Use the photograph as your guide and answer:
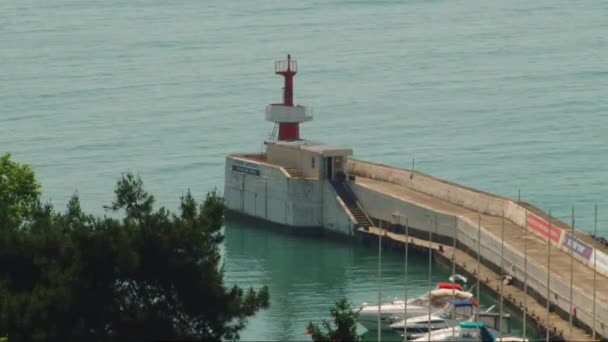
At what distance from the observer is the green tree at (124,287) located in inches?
1654

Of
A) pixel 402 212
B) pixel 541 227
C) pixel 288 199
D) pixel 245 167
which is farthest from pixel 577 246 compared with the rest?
pixel 245 167

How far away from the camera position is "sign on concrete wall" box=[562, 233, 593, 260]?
70.8 metres

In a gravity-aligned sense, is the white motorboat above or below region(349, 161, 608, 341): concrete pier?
below

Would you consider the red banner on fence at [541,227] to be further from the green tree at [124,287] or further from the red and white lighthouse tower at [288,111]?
the green tree at [124,287]

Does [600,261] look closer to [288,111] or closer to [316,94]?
[288,111]

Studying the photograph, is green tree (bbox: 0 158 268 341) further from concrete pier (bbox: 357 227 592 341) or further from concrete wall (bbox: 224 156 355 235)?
concrete wall (bbox: 224 156 355 235)

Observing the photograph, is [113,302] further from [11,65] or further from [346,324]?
[11,65]

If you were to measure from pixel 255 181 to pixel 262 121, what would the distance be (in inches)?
1077

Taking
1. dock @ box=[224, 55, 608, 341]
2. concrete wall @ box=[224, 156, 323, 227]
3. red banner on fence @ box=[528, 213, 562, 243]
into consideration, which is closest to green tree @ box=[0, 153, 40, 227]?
dock @ box=[224, 55, 608, 341]

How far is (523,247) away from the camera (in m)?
74.4

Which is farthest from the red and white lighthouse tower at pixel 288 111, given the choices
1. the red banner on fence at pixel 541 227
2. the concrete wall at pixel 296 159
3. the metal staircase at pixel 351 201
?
the red banner on fence at pixel 541 227

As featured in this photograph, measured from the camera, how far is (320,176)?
294 feet

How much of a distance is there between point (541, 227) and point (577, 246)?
4.58 meters

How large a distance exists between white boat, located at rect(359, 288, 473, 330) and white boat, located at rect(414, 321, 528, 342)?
329cm
